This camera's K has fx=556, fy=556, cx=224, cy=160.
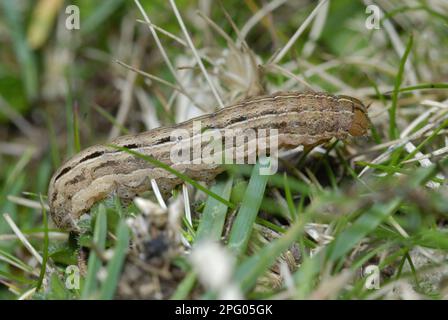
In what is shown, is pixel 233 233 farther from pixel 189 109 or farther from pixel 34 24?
pixel 34 24

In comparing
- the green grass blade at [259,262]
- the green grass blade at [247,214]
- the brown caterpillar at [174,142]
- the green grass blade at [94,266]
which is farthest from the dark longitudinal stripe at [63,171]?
the green grass blade at [259,262]

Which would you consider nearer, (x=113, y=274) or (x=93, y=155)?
(x=113, y=274)

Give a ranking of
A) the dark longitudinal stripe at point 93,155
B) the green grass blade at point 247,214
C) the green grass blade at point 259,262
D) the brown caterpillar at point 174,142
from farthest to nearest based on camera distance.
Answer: the dark longitudinal stripe at point 93,155 → the brown caterpillar at point 174,142 → the green grass blade at point 247,214 → the green grass blade at point 259,262

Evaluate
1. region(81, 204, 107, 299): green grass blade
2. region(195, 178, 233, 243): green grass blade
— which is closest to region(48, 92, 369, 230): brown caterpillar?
region(195, 178, 233, 243): green grass blade

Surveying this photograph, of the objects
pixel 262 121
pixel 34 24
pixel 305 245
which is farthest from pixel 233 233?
pixel 34 24

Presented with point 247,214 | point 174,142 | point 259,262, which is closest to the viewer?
point 259,262

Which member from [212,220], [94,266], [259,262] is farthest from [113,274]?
[212,220]

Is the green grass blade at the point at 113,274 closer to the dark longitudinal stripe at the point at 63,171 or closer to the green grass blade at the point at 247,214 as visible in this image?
the green grass blade at the point at 247,214

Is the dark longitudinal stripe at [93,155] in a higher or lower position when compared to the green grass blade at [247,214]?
higher

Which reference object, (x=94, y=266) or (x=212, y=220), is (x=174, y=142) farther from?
(x=94, y=266)

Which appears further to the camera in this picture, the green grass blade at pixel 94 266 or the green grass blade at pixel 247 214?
the green grass blade at pixel 247 214
